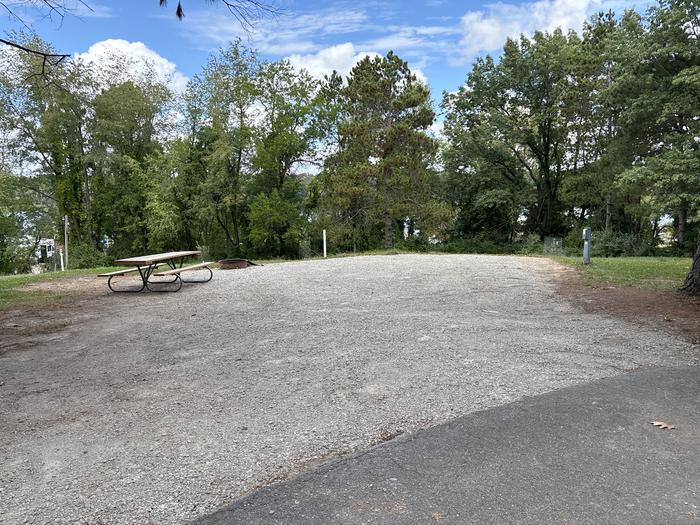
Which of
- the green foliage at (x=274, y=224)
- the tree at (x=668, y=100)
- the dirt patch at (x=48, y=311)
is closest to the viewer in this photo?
the dirt patch at (x=48, y=311)

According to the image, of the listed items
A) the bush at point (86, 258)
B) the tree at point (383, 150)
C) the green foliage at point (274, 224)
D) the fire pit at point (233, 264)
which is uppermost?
the tree at point (383, 150)

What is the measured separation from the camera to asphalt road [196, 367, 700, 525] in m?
1.98

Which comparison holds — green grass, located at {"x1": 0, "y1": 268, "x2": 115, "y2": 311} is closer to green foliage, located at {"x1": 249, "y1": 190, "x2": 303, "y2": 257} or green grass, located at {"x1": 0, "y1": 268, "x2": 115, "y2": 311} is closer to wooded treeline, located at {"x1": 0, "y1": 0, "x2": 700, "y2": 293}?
wooded treeline, located at {"x1": 0, "y1": 0, "x2": 700, "y2": 293}

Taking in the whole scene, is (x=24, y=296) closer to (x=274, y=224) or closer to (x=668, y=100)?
(x=668, y=100)

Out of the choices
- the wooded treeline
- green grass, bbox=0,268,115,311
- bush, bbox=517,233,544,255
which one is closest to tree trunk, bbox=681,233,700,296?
green grass, bbox=0,268,115,311

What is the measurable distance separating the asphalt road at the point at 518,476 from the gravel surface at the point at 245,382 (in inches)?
7.8

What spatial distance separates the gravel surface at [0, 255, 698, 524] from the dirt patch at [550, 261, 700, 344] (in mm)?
343

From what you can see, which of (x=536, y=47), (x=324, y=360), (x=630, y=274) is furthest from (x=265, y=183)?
(x=324, y=360)

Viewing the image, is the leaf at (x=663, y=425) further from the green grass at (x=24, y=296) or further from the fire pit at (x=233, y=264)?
the fire pit at (x=233, y=264)

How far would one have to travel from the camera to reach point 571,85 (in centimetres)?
2333

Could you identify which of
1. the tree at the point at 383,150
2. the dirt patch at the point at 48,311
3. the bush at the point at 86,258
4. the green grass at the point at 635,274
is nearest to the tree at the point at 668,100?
the green grass at the point at 635,274

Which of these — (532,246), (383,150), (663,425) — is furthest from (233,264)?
(532,246)

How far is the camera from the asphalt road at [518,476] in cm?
198

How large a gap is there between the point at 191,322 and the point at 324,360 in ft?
8.03
